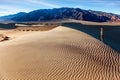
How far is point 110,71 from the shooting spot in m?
11.6

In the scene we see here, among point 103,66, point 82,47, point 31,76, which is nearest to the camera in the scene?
point 31,76

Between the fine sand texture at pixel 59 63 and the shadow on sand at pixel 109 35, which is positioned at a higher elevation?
the fine sand texture at pixel 59 63

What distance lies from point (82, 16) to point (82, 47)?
153 m

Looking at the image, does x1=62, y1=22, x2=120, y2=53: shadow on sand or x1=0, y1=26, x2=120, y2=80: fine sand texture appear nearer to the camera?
x1=0, y1=26, x2=120, y2=80: fine sand texture

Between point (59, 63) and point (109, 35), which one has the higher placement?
point (59, 63)

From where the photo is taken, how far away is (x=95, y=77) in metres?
10.5

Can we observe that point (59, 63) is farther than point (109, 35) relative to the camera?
No

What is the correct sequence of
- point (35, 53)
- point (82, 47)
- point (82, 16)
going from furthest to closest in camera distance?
point (82, 16), point (82, 47), point (35, 53)

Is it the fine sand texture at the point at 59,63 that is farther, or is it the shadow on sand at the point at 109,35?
the shadow on sand at the point at 109,35

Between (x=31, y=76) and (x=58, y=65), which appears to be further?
(x=58, y=65)

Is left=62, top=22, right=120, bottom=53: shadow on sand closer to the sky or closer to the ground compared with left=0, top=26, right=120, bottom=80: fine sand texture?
closer to the ground

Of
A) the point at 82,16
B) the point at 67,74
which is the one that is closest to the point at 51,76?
the point at 67,74

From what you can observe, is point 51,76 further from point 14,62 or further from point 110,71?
point 110,71

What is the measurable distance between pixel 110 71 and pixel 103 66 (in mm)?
688
